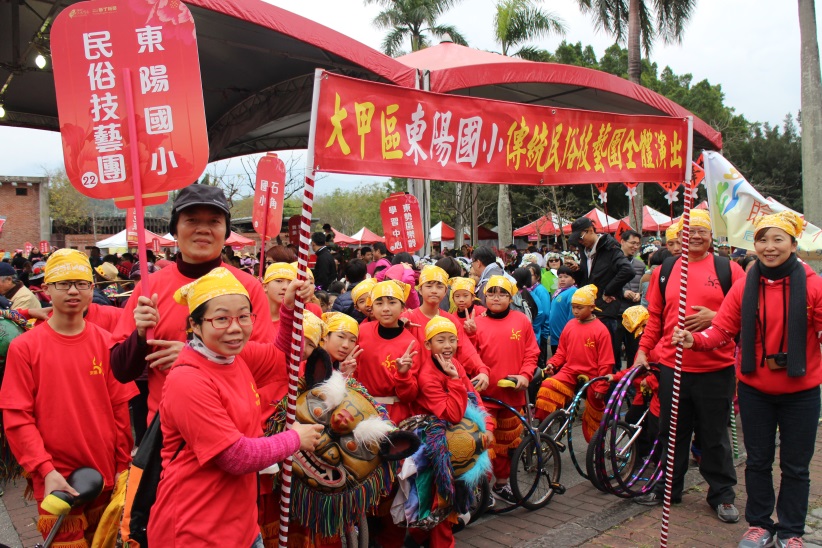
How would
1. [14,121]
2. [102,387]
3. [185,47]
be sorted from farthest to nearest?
[14,121]
[102,387]
[185,47]

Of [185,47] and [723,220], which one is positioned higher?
[185,47]

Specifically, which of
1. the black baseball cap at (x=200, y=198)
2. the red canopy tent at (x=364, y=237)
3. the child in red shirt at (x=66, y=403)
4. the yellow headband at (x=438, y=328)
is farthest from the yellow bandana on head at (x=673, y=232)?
the red canopy tent at (x=364, y=237)

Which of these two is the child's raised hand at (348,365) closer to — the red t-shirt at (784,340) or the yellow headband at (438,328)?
the yellow headband at (438,328)

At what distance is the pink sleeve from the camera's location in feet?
7.52

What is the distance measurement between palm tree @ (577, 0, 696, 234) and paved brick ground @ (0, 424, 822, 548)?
708 inches

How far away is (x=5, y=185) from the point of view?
3947 centimetres

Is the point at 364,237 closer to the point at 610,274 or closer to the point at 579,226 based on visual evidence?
the point at 579,226

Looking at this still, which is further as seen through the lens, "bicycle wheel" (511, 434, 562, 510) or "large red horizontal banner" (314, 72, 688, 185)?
"bicycle wheel" (511, 434, 562, 510)

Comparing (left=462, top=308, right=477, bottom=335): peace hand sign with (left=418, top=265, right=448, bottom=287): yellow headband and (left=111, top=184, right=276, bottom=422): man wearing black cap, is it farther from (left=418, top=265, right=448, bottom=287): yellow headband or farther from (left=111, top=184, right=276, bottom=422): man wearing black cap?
(left=111, top=184, right=276, bottom=422): man wearing black cap

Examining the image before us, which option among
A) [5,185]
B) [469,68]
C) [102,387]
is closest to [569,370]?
[102,387]

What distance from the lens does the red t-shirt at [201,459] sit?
2.26 meters

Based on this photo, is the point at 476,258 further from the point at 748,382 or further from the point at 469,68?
the point at 748,382

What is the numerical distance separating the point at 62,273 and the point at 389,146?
7.21ft

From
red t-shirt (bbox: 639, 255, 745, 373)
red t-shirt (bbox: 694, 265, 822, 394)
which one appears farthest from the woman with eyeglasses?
red t-shirt (bbox: 639, 255, 745, 373)
